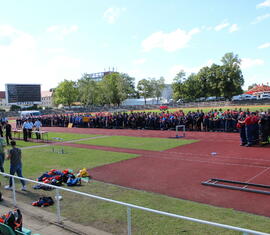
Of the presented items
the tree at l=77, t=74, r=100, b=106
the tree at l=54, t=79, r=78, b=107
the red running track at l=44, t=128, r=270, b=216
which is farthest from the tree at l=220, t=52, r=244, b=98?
the red running track at l=44, t=128, r=270, b=216

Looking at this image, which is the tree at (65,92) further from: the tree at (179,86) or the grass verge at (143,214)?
the grass verge at (143,214)

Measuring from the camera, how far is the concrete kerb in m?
6.08

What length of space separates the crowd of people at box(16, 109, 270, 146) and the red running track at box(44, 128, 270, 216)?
58.3 inches

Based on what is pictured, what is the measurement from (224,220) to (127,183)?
4.30 m

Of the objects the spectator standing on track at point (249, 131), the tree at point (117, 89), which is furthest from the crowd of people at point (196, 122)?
the tree at point (117, 89)

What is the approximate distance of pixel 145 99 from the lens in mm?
105500

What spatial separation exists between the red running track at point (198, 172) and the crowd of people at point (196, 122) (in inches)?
58.3

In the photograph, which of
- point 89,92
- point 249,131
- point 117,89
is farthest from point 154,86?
point 249,131

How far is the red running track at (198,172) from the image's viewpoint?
8.02 m

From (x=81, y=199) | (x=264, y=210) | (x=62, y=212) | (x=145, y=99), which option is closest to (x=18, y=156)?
(x=62, y=212)

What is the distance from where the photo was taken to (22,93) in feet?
227

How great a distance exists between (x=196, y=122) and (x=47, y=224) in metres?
19.9

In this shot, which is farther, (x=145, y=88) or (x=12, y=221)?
(x=145, y=88)

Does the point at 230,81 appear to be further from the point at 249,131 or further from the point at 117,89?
the point at 249,131
